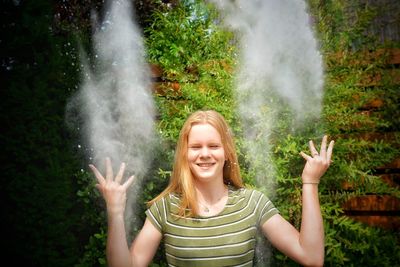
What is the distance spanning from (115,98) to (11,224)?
133 centimetres

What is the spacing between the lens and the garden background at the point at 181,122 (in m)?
2.81

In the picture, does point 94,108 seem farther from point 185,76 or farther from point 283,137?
point 283,137

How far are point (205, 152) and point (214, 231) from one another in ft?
1.44

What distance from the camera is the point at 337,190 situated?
3.02 metres

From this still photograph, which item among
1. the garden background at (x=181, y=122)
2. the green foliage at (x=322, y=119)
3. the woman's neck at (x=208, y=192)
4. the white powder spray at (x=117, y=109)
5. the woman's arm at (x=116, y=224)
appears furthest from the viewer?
the white powder spray at (x=117, y=109)

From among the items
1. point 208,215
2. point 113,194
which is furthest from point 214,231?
point 113,194

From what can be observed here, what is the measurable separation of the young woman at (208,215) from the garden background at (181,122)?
0.82m

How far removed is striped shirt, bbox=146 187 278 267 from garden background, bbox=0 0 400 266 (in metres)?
0.83

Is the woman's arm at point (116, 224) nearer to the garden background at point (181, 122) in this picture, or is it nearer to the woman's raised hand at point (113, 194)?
the woman's raised hand at point (113, 194)

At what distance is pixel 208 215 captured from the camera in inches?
80.1

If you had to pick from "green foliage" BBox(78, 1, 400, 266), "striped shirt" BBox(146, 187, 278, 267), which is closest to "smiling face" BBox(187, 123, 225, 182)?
"striped shirt" BBox(146, 187, 278, 267)

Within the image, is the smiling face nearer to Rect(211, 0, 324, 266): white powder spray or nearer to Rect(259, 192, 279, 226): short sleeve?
Rect(259, 192, 279, 226): short sleeve

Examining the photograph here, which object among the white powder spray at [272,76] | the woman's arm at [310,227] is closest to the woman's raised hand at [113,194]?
the woman's arm at [310,227]

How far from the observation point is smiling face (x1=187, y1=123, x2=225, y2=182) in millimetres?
2041
